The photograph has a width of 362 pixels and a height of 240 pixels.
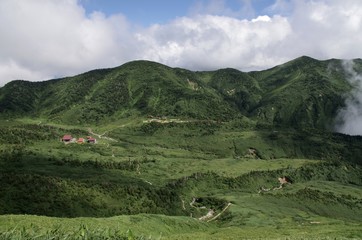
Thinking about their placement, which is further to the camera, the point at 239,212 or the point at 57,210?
the point at 239,212

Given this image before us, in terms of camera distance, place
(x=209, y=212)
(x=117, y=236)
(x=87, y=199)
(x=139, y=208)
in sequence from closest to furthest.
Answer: (x=117, y=236), (x=87, y=199), (x=139, y=208), (x=209, y=212)

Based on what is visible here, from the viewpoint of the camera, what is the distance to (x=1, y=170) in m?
185

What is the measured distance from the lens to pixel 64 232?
9.45 m

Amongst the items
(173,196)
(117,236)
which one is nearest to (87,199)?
(173,196)

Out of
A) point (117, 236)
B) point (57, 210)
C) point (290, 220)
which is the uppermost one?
point (117, 236)

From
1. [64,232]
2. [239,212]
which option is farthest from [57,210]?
[64,232]

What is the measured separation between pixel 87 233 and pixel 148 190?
555ft

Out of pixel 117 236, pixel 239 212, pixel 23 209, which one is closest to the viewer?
pixel 117 236

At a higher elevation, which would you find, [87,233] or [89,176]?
[87,233]

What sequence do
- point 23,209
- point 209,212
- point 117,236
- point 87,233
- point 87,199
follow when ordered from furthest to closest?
point 209,212 → point 87,199 → point 23,209 → point 117,236 → point 87,233

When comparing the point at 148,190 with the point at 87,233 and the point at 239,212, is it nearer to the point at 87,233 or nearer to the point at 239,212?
the point at 239,212

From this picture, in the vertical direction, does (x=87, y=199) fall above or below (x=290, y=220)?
above

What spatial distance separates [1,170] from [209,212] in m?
99.1

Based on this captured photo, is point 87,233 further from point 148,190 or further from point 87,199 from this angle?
point 148,190
